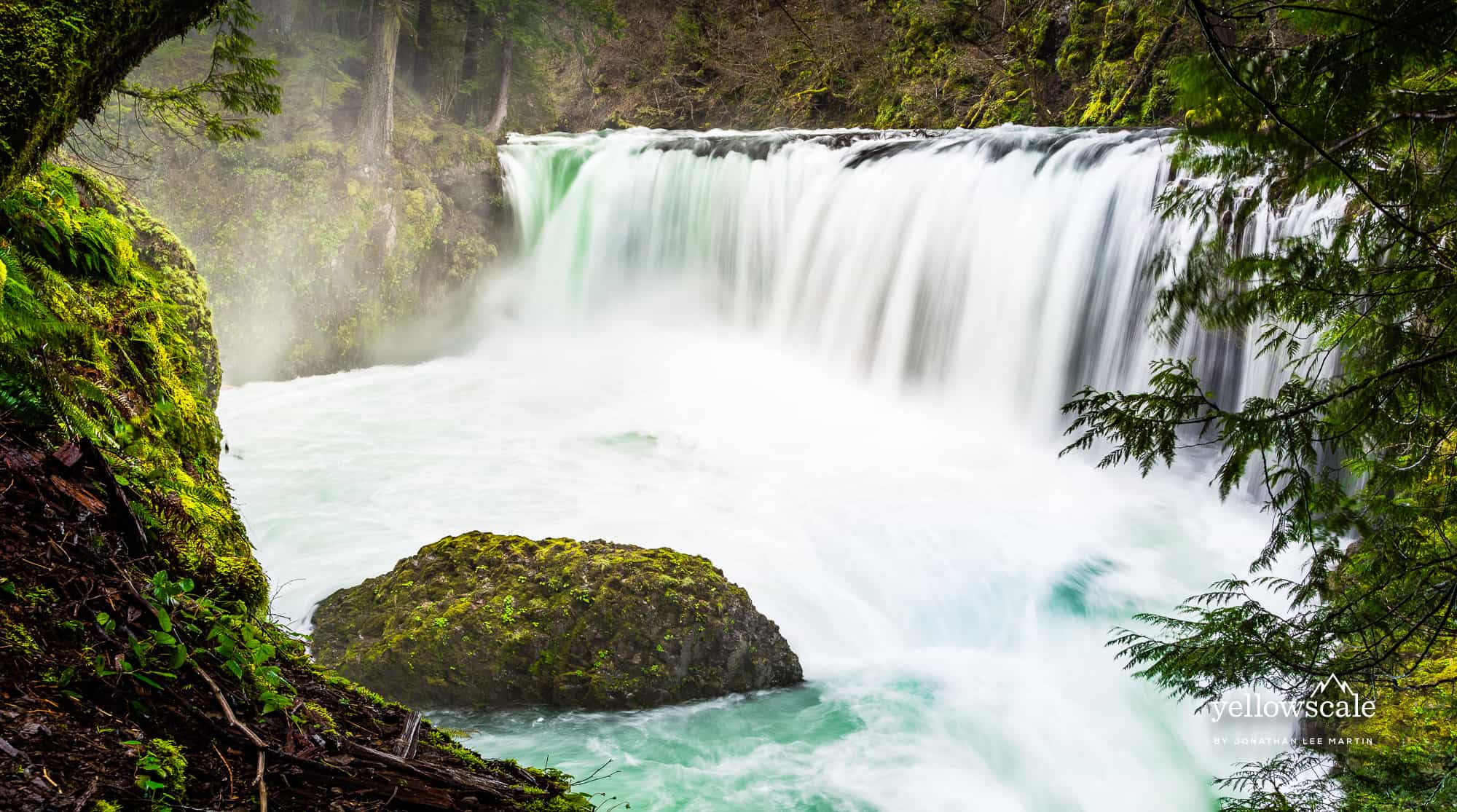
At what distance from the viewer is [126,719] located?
5.30 feet

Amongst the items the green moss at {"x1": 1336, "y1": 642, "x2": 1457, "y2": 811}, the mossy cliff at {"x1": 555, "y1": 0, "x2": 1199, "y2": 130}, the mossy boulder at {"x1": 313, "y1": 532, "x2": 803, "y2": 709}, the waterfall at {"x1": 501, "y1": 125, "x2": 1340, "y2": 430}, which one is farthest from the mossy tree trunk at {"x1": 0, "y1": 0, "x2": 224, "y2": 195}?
the mossy cliff at {"x1": 555, "y1": 0, "x2": 1199, "y2": 130}

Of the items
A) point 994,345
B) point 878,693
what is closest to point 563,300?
point 994,345

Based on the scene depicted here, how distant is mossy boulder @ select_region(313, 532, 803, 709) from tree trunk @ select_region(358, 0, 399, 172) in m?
12.4

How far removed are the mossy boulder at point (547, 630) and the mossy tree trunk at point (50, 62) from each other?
3267 mm

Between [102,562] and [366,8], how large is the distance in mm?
21030

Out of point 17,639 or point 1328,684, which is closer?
point 17,639

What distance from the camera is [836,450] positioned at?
11.4 m

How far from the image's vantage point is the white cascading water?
5.16 metres

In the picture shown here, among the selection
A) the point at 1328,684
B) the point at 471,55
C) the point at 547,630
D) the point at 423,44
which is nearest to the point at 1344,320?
the point at 1328,684

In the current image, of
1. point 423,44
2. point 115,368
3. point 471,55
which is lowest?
point 115,368

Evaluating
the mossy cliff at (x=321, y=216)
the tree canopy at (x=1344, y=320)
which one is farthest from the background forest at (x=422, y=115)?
the tree canopy at (x=1344, y=320)

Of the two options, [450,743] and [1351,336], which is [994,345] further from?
[450,743]

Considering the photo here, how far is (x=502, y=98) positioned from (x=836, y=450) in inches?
553

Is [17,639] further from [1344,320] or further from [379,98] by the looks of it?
[379,98]
